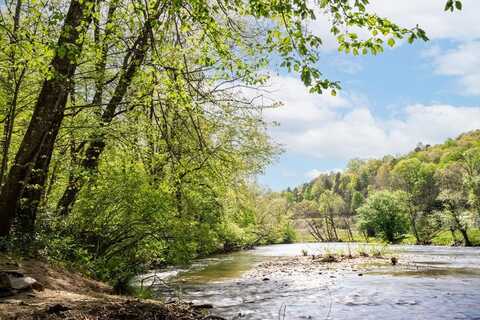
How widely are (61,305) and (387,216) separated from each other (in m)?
83.1

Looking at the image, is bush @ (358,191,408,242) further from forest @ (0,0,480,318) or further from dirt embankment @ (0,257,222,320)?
dirt embankment @ (0,257,222,320)

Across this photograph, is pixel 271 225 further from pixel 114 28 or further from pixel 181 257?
pixel 114 28

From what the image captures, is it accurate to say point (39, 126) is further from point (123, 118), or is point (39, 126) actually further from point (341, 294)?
point (341, 294)

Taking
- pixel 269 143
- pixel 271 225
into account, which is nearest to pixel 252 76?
pixel 269 143

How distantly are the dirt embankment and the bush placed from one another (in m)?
78.7

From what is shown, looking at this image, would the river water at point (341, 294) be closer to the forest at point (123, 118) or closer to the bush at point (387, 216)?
the forest at point (123, 118)

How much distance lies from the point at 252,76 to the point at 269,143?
12.0 m

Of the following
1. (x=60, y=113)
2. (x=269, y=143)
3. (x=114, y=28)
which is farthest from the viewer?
(x=269, y=143)

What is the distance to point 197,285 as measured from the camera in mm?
18078

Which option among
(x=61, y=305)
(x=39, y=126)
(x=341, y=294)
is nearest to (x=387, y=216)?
(x=341, y=294)

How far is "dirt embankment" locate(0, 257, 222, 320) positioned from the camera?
652 cm

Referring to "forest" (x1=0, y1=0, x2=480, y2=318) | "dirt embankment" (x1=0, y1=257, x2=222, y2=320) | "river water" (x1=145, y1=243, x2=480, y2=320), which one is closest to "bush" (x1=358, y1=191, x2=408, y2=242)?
"river water" (x1=145, y1=243, x2=480, y2=320)

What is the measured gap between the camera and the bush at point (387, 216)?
82438 millimetres

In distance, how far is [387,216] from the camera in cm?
8356
